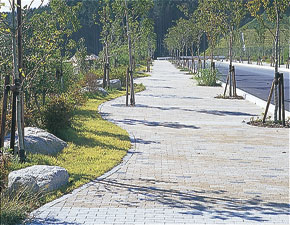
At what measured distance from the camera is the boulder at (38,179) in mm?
7043

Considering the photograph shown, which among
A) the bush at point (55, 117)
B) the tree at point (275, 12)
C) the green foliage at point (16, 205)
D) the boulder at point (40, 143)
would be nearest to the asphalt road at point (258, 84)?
the tree at point (275, 12)

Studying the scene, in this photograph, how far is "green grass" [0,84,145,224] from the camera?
675 centimetres

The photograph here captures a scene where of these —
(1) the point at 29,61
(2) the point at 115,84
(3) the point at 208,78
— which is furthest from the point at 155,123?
(3) the point at 208,78

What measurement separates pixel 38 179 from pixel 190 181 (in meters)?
2.40

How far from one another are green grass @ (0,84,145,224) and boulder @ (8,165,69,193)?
12cm

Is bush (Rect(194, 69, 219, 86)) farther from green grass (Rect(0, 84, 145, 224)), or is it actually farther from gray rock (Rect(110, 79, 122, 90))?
green grass (Rect(0, 84, 145, 224))

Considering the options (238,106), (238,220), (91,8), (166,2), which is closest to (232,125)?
(238,106)

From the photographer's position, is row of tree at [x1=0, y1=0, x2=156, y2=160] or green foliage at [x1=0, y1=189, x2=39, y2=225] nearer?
green foliage at [x1=0, y1=189, x2=39, y2=225]

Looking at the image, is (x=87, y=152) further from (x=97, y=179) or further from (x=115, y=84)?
(x=115, y=84)

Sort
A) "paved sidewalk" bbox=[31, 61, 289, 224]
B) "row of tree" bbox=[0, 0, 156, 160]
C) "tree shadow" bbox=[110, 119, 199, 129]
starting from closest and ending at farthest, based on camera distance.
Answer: "paved sidewalk" bbox=[31, 61, 289, 224]
"row of tree" bbox=[0, 0, 156, 160]
"tree shadow" bbox=[110, 119, 199, 129]

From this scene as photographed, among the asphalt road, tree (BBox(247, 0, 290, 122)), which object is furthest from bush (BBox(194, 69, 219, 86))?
tree (BBox(247, 0, 290, 122))

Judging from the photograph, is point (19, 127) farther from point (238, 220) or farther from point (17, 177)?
point (238, 220)

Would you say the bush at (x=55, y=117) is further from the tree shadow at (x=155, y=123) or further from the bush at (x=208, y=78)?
the bush at (x=208, y=78)

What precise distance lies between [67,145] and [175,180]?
10.9ft
